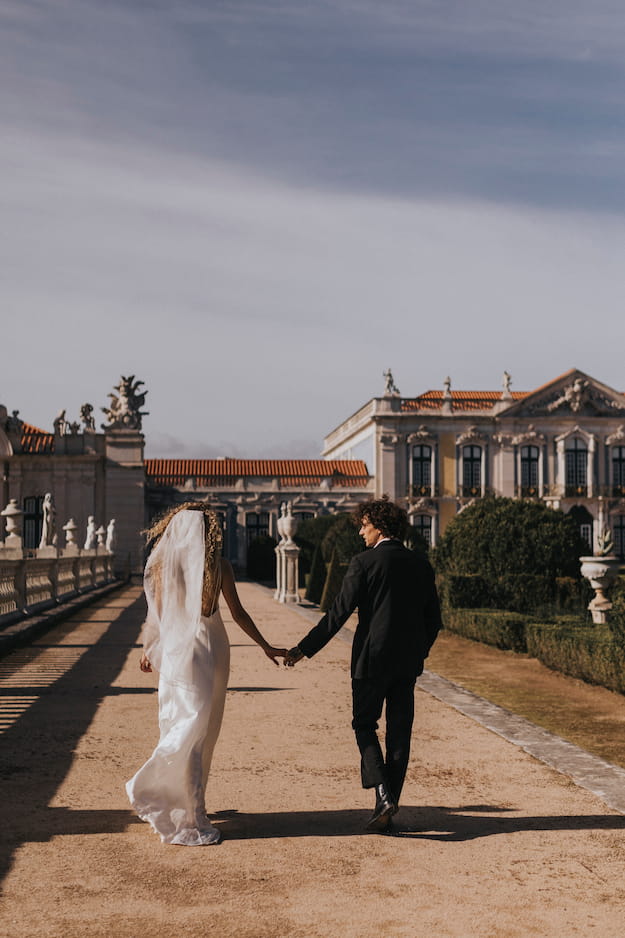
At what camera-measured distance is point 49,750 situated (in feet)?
21.7

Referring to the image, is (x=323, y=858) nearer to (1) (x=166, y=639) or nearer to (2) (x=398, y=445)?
(1) (x=166, y=639)

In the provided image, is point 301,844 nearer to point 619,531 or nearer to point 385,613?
point 385,613

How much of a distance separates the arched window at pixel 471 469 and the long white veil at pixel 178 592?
1898 inches

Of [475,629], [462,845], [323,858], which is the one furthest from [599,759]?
[475,629]

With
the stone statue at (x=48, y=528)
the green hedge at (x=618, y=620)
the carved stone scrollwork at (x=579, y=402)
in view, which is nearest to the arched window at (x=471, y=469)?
the carved stone scrollwork at (x=579, y=402)

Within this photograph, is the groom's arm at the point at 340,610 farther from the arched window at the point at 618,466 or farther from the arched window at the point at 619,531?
the arched window at the point at 618,466

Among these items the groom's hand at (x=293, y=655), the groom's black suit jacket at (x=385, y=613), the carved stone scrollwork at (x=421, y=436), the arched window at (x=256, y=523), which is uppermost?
the carved stone scrollwork at (x=421, y=436)

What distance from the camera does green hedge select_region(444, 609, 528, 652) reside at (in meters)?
13.7

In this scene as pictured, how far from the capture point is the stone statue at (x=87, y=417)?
44.2 m

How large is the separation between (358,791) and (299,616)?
14322 millimetres

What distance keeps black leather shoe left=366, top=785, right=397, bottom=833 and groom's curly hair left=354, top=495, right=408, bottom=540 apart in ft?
4.10

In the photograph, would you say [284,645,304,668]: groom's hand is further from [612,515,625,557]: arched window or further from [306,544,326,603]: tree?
[612,515,625,557]: arched window

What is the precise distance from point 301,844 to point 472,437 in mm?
49094

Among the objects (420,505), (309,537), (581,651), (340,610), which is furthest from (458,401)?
(340,610)
